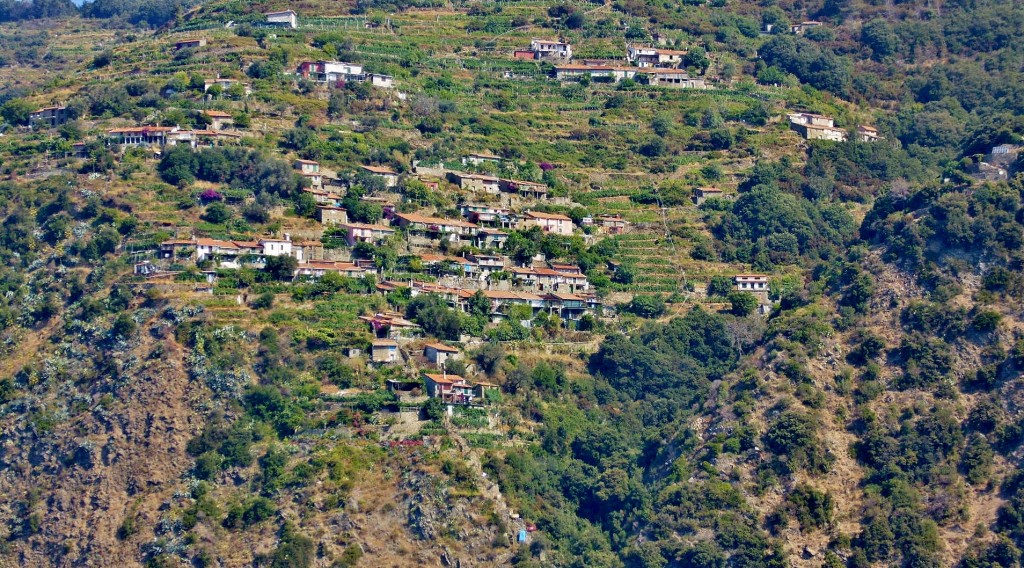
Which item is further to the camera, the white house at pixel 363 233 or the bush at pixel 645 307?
the bush at pixel 645 307

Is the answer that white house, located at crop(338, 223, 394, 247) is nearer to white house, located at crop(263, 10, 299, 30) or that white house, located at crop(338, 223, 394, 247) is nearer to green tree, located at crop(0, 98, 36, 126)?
green tree, located at crop(0, 98, 36, 126)

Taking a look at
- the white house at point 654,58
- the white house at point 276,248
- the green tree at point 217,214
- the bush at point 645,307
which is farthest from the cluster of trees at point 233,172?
the white house at point 654,58

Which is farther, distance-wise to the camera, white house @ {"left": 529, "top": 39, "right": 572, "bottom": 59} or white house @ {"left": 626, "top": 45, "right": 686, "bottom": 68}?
white house @ {"left": 529, "top": 39, "right": 572, "bottom": 59}

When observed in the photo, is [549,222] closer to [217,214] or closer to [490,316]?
[490,316]

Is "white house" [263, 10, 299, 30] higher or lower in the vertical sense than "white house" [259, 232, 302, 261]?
higher

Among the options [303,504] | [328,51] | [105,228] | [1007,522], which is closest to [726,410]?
[1007,522]

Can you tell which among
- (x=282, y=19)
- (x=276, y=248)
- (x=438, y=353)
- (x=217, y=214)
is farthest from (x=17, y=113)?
(x=438, y=353)

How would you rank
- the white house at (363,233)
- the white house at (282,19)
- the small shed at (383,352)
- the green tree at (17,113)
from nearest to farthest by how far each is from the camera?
the small shed at (383,352) < the white house at (363,233) < the green tree at (17,113) < the white house at (282,19)

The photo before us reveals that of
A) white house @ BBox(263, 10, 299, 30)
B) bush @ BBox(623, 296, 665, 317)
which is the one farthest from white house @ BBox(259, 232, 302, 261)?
white house @ BBox(263, 10, 299, 30)

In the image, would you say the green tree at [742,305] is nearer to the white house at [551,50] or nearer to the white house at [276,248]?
the white house at [276,248]

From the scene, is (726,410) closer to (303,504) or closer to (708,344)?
(708,344)
